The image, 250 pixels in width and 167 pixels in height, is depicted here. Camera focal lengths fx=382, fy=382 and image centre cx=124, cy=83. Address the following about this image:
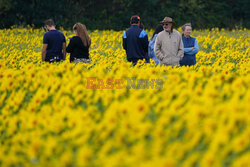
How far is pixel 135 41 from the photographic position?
8234 millimetres

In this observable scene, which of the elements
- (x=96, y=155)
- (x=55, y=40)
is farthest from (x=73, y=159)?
(x=55, y=40)

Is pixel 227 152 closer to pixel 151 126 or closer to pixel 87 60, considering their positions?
pixel 151 126

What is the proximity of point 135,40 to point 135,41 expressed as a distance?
0.9 inches

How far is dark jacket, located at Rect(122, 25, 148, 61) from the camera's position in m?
8.21

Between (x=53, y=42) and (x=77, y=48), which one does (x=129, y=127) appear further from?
(x=53, y=42)

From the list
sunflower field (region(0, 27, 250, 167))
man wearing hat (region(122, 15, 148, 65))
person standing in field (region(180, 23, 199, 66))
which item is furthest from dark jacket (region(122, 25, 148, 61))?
sunflower field (region(0, 27, 250, 167))

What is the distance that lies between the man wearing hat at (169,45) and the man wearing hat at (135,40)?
2.18 ft

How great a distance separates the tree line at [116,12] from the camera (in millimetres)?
29000

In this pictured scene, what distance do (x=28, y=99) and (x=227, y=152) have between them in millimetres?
2777

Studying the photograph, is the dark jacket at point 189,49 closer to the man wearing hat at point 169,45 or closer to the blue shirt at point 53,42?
the man wearing hat at point 169,45

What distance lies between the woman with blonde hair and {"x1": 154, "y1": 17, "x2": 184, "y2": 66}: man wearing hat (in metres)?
1.44

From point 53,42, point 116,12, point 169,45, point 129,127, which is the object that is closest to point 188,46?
point 169,45

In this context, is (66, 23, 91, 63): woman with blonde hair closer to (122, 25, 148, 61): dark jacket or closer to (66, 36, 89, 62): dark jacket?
(66, 36, 89, 62): dark jacket

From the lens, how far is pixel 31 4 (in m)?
29.4
